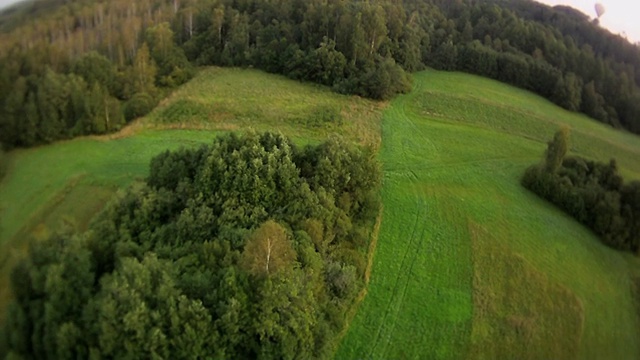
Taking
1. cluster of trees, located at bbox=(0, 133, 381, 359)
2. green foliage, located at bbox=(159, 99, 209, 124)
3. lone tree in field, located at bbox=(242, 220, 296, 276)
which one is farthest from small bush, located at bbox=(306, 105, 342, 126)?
lone tree in field, located at bbox=(242, 220, 296, 276)

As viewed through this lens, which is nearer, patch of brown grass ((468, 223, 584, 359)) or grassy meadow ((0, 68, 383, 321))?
patch of brown grass ((468, 223, 584, 359))

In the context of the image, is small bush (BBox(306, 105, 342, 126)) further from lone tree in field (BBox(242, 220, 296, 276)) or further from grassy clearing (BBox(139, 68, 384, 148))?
lone tree in field (BBox(242, 220, 296, 276))

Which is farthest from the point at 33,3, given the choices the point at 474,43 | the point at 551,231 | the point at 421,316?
the point at 474,43

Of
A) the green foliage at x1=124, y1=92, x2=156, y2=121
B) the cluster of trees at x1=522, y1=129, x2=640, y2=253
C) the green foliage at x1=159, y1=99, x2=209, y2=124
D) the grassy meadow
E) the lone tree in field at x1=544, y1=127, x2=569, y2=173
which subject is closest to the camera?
the grassy meadow

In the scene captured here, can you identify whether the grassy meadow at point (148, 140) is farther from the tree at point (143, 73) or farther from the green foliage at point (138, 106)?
the tree at point (143, 73)

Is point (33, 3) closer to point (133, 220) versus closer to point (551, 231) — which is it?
point (133, 220)

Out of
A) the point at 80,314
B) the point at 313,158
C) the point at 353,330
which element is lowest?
the point at 353,330
